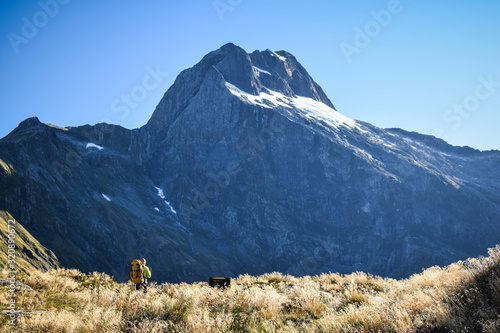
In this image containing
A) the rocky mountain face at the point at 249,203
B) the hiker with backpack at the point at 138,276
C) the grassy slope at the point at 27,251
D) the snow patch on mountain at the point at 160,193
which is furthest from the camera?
the snow patch on mountain at the point at 160,193

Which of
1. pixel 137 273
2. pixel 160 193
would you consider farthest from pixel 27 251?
pixel 137 273

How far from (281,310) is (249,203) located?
560 ft

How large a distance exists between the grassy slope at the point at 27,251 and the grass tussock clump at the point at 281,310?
298 ft

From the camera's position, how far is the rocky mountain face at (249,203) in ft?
443

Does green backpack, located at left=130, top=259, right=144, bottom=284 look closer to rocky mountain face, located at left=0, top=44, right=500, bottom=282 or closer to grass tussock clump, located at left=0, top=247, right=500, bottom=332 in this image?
grass tussock clump, located at left=0, top=247, right=500, bottom=332

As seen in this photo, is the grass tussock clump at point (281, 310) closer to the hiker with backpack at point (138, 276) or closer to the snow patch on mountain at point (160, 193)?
the hiker with backpack at point (138, 276)

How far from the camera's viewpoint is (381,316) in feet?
25.8

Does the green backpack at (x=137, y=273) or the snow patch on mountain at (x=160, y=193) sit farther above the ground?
the snow patch on mountain at (x=160, y=193)

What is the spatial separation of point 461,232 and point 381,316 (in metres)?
204

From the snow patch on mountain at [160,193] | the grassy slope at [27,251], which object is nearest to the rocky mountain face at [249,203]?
the snow patch on mountain at [160,193]

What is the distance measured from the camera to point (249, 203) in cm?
18088

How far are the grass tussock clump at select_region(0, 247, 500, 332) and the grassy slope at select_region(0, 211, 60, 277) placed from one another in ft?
298

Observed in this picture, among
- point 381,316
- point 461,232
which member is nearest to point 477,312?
point 381,316

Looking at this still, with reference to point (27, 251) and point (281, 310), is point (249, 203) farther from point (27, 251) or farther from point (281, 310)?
point (281, 310)
